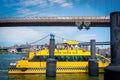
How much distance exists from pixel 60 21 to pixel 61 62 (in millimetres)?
44927

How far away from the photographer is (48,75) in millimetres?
23297

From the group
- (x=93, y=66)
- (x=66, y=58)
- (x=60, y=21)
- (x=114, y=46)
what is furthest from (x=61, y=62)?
(x=60, y=21)

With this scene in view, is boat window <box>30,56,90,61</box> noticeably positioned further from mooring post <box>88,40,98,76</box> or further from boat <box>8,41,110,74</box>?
mooring post <box>88,40,98,76</box>

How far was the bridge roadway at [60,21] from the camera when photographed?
69369 millimetres

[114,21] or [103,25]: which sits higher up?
[103,25]

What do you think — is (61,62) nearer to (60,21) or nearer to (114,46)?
(114,46)

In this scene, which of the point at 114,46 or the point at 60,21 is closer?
the point at 114,46

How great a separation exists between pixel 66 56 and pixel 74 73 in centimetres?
209

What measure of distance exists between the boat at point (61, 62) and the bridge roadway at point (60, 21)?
40.9m

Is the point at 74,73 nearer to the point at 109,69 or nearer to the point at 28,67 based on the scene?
the point at 28,67

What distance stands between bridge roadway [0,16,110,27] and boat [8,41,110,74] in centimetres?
4092

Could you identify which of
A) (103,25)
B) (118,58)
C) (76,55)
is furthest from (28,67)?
(103,25)

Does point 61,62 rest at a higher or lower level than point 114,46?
lower

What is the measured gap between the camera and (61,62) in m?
27.4
